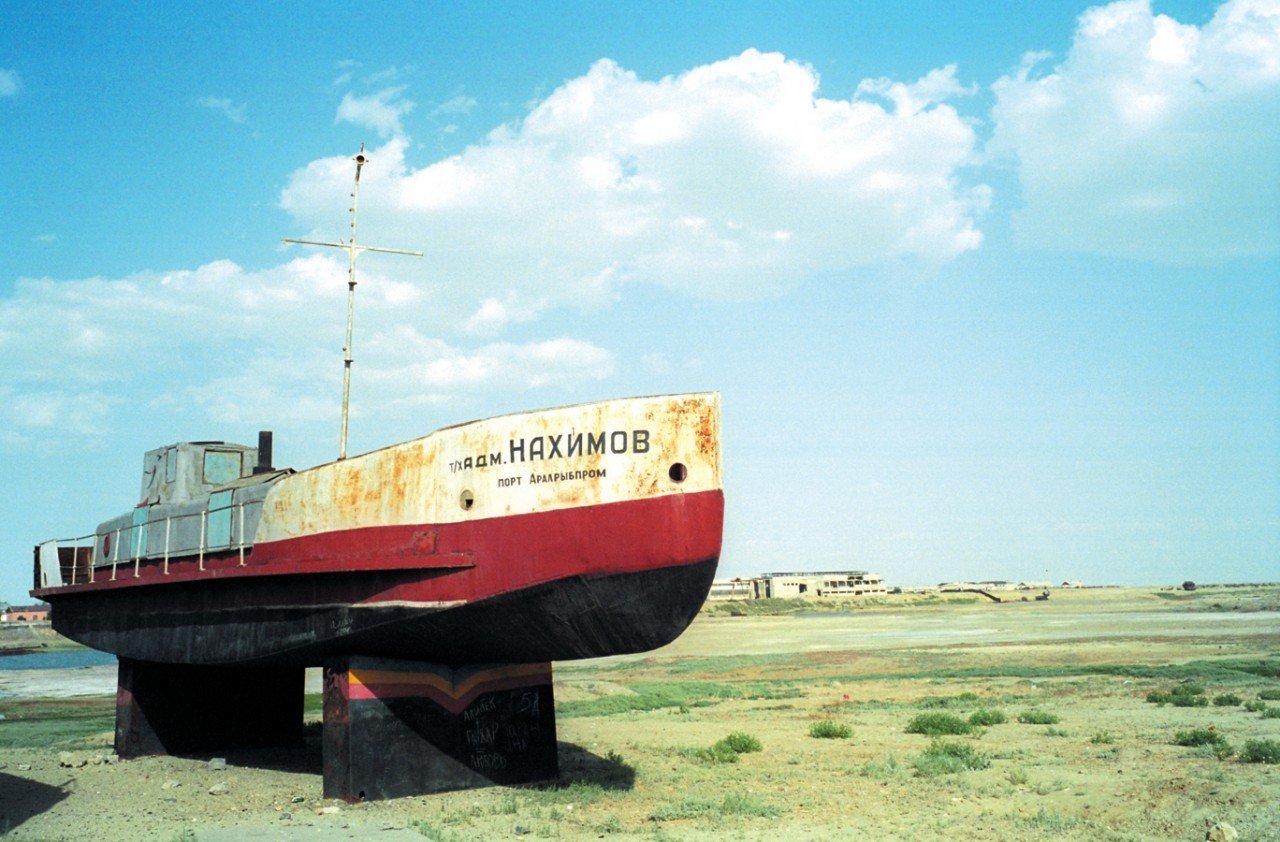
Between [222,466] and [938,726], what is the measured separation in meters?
14.4

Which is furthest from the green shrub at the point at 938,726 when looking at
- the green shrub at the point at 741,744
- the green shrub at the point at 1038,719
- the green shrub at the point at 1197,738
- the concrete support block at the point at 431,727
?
the concrete support block at the point at 431,727

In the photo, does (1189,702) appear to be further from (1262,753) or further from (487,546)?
(487,546)

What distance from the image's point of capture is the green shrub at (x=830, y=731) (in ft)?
59.9

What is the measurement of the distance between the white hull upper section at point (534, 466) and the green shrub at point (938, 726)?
10436 mm

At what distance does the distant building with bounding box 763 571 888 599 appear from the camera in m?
139

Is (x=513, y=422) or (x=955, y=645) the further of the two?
Answer: (x=955, y=645)

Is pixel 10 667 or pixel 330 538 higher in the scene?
pixel 330 538

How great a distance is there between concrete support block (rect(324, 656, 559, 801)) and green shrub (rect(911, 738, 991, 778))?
5.61 metres

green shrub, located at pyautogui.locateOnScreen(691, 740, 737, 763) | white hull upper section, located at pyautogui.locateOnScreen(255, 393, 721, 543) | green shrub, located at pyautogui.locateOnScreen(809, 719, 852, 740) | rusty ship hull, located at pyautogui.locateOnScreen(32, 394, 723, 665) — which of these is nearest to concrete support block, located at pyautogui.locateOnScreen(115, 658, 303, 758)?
rusty ship hull, located at pyautogui.locateOnScreen(32, 394, 723, 665)

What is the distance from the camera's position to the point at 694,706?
81.9 feet

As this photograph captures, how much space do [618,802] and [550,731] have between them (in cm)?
194

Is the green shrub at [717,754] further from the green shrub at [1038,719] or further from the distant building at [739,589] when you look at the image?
the distant building at [739,589]

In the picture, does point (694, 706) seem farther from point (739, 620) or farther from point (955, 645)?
point (739, 620)

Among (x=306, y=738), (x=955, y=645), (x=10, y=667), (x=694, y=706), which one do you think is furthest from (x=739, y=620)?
(x=306, y=738)
